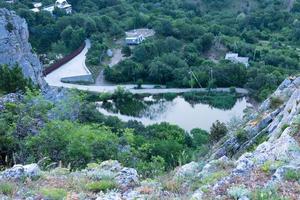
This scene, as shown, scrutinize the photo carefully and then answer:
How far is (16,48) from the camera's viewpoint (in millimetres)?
21656

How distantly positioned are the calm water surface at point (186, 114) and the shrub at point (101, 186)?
18183 mm

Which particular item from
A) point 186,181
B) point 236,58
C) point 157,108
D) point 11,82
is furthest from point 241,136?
point 236,58

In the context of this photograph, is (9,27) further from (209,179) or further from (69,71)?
(209,179)

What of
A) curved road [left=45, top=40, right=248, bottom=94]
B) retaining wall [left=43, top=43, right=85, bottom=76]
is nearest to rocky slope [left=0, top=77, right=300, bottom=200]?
curved road [left=45, top=40, right=248, bottom=94]

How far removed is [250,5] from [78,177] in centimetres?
4400

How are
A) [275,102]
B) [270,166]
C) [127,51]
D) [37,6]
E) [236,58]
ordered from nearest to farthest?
[270,166]
[275,102]
[236,58]
[127,51]
[37,6]

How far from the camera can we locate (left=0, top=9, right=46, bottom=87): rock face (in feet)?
68.7

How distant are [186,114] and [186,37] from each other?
14106 millimetres

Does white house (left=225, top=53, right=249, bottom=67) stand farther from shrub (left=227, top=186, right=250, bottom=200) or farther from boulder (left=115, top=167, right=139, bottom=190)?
shrub (left=227, top=186, right=250, bottom=200)

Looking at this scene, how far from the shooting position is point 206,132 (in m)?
23.3

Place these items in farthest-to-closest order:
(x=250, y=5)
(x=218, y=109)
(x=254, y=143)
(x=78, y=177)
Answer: (x=250, y=5) → (x=218, y=109) → (x=254, y=143) → (x=78, y=177)

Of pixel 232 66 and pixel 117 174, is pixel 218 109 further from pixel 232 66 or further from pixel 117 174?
pixel 117 174

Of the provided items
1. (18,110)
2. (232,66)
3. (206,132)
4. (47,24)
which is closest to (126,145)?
(18,110)

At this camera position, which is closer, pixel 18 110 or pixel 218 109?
pixel 18 110
